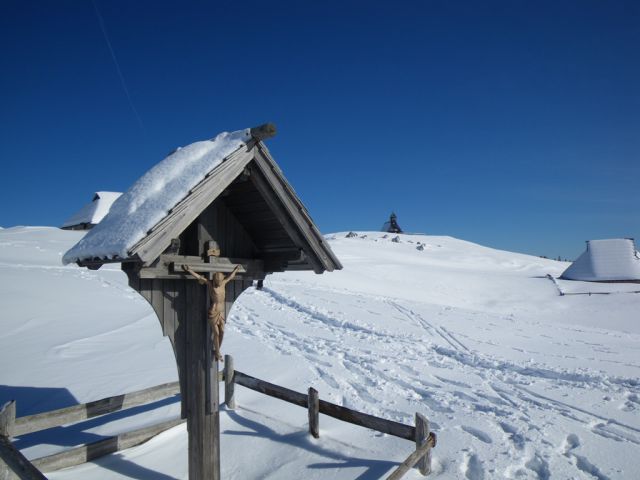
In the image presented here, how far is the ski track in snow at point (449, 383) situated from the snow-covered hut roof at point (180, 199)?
4469 millimetres

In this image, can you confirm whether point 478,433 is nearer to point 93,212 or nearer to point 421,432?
point 421,432

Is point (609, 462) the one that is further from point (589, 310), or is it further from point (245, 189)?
point (589, 310)

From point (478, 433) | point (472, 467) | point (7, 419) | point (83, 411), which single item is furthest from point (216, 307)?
point (478, 433)

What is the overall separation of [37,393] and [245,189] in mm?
7553

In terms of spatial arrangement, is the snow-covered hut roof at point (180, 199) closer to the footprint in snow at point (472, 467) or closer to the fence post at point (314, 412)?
the fence post at point (314, 412)

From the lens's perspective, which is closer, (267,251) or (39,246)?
(267,251)

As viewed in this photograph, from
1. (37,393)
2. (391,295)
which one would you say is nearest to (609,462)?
(37,393)

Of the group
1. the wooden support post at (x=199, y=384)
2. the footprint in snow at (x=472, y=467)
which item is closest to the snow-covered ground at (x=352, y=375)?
the footprint in snow at (x=472, y=467)

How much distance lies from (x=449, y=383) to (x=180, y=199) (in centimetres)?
843

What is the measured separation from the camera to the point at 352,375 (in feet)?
32.5

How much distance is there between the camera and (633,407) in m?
8.27

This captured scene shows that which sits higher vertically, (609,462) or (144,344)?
(144,344)

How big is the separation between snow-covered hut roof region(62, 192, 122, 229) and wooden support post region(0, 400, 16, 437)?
43.7 m

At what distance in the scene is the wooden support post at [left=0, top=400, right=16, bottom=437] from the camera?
4422 millimetres
